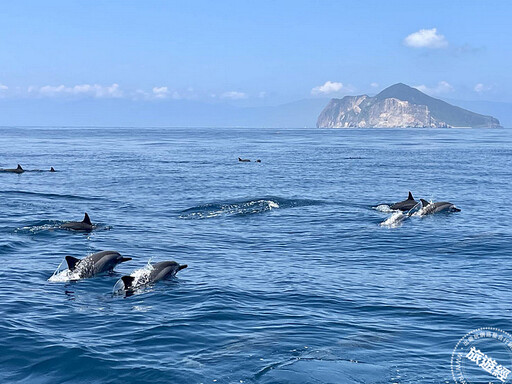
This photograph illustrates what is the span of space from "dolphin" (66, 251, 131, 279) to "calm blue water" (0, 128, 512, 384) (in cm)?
48

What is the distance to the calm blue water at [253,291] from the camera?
41.8ft

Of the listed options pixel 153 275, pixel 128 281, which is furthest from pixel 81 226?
pixel 128 281

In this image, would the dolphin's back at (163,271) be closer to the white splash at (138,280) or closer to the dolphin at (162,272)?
the dolphin at (162,272)

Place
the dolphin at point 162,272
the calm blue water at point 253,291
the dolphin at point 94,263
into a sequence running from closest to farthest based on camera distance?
the calm blue water at point 253,291 → the dolphin at point 162,272 → the dolphin at point 94,263

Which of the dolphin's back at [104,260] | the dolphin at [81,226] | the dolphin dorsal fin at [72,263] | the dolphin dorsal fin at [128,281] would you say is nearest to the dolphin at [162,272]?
the dolphin dorsal fin at [128,281]

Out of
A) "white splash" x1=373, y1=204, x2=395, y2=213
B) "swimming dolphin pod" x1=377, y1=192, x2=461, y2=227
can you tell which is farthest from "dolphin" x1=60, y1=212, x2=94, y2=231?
"white splash" x1=373, y1=204, x2=395, y2=213

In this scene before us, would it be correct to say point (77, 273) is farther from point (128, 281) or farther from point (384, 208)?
point (384, 208)

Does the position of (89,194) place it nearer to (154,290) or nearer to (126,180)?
(126,180)

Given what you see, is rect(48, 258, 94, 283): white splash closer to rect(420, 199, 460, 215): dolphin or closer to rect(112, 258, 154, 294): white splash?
rect(112, 258, 154, 294): white splash

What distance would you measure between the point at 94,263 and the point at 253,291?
5.29m

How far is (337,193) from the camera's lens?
43.9 metres

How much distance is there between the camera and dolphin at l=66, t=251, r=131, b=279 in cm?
1977

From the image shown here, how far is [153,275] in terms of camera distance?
19.4 metres

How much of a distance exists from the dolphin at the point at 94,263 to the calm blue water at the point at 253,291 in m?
0.48
